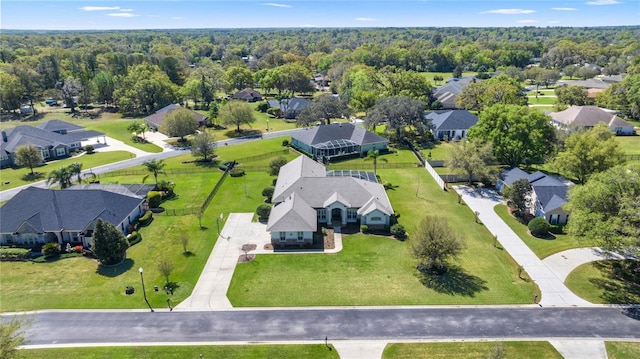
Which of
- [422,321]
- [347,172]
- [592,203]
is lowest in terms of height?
[422,321]

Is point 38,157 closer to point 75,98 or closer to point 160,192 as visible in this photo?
point 160,192

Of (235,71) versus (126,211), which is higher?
(235,71)

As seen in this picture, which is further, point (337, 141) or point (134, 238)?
point (337, 141)

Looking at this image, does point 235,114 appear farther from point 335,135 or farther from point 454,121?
point 454,121

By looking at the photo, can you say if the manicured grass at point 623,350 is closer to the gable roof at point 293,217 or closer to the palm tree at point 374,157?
the gable roof at point 293,217

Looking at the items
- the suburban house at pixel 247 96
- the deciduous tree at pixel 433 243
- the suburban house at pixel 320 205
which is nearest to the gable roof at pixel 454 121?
the suburban house at pixel 320 205

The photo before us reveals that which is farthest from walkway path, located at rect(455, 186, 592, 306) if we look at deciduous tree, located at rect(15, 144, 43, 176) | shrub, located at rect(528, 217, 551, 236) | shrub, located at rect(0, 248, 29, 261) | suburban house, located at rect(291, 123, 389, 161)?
deciduous tree, located at rect(15, 144, 43, 176)

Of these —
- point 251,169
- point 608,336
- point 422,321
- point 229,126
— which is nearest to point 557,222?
point 608,336

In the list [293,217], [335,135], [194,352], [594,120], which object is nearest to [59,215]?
[293,217]
